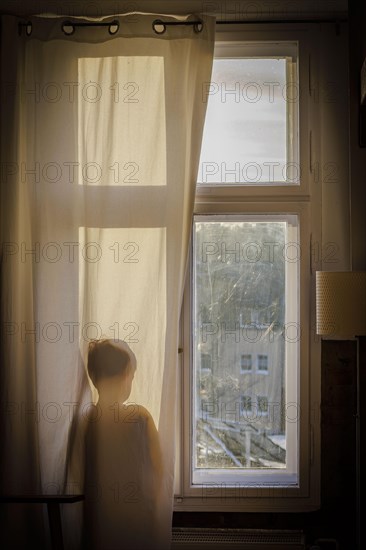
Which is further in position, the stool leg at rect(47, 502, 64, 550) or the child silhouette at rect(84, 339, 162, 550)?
the child silhouette at rect(84, 339, 162, 550)

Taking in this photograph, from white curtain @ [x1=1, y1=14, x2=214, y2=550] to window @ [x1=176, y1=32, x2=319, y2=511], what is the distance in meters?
0.17

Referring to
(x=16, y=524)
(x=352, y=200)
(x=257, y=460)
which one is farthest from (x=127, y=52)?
(x=16, y=524)

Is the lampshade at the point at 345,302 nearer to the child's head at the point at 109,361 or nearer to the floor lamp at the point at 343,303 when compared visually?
the floor lamp at the point at 343,303

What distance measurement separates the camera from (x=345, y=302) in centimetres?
244

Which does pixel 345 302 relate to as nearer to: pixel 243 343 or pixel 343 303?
pixel 343 303

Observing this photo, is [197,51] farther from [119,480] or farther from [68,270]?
[119,480]

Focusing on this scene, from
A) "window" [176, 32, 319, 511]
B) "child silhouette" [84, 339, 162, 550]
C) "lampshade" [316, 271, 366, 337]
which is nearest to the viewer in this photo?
"lampshade" [316, 271, 366, 337]

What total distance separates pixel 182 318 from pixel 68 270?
58 centimetres

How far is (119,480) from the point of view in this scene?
9.11 ft

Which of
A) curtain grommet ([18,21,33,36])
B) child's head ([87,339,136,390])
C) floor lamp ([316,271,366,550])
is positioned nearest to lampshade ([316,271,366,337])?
floor lamp ([316,271,366,550])

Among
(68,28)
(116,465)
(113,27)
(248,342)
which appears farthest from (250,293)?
(68,28)

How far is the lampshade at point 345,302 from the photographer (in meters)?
2.44

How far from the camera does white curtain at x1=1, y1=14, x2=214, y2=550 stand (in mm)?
2809

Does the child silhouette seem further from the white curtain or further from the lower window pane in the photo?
the lower window pane
